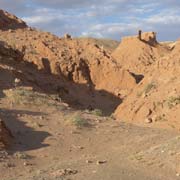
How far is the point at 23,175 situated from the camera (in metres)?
11.0

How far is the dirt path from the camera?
411 inches

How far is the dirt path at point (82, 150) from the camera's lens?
1043 cm

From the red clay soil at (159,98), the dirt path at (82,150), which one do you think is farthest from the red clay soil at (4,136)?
the red clay soil at (159,98)

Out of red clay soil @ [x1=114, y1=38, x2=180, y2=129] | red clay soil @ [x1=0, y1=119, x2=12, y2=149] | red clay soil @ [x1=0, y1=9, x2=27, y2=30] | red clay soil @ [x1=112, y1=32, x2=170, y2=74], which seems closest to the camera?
red clay soil @ [x1=0, y1=119, x2=12, y2=149]

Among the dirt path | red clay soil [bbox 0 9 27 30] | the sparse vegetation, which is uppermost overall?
red clay soil [bbox 0 9 27 30]

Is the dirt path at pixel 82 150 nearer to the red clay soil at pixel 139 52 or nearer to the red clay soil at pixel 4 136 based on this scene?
the red clay soil at pixel 4 136

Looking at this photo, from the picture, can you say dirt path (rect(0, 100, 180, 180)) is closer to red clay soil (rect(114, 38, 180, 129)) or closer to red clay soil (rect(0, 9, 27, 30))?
red clay soil (rect(114, 38, 180, 129))

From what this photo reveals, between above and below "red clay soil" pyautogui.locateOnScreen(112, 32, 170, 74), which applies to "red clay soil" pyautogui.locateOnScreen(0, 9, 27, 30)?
above

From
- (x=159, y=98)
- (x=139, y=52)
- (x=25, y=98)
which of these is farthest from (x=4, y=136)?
(x=139, y=52)

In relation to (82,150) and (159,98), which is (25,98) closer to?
(159,98)

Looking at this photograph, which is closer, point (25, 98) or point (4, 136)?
point (4, 136)

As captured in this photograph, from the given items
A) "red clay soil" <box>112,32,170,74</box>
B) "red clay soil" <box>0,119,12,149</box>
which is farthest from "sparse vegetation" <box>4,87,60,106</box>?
"red clay soil" <box>112,32,170,74</box>

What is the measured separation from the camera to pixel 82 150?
13547 millimetres

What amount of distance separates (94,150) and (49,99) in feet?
20.2
